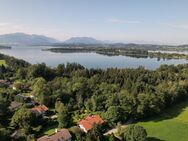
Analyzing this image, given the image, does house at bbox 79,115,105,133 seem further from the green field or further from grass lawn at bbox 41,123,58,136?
the green field

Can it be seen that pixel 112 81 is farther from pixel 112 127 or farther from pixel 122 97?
pixel 112 127

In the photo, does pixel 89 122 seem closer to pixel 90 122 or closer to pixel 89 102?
pixel 90 122

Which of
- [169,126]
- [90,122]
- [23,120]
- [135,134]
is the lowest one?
[169,126]

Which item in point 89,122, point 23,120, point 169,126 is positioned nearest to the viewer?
point 23,120

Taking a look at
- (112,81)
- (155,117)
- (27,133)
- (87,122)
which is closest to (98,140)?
(87,122)

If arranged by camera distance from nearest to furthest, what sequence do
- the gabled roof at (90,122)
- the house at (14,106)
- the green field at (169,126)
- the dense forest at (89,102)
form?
the green field at (169,126) → the gabled roof at (90,122) → the dense forest at (89,102) → the house at (14,106)

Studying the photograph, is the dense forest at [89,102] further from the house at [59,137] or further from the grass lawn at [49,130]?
the house at [59,137]

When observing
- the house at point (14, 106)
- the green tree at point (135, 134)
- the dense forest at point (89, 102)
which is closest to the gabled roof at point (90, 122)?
the dense forest at point (89, 102)

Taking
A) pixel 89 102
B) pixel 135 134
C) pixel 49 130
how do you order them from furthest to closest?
pixel 89 102 < pixel 49 130 < pixel 135 134

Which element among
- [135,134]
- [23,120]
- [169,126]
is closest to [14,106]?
[23,120]
